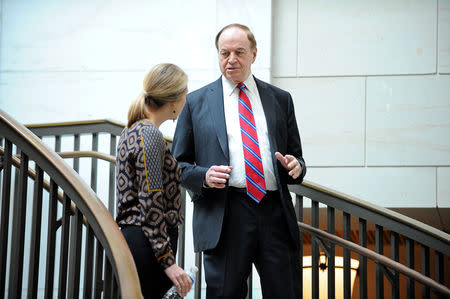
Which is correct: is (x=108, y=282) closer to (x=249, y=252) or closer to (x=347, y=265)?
(x=249, y=252)

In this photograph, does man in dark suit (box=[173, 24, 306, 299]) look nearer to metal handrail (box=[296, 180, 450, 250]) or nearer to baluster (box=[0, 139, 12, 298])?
metal handrail (box=[296, 180, 450, 250])

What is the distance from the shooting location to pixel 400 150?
4.13 meters

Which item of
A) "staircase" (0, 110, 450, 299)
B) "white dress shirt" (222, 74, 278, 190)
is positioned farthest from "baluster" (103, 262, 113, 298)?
"white dress shirt" (222, 74, 278, 190)

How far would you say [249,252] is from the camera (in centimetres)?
A: 192

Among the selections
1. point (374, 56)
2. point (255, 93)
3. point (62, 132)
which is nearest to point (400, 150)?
point (374, 56)

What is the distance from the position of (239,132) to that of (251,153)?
0.36 feet

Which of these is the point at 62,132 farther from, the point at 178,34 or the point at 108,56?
the point at 178,34

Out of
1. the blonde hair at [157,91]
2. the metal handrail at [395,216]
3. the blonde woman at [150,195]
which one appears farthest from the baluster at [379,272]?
the blonde hair at [157,91]

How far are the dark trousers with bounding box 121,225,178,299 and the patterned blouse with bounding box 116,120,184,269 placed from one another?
0.09ft

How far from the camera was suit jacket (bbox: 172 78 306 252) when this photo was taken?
196 cm

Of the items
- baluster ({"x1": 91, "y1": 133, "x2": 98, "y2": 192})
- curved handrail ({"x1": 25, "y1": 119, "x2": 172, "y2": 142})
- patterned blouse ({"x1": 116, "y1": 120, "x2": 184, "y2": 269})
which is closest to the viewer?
patterned blouse ({"x1": 116, "y1": 120, "x2": 184, "y2": 269})

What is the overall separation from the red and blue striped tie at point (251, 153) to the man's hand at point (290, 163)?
3.9 inches

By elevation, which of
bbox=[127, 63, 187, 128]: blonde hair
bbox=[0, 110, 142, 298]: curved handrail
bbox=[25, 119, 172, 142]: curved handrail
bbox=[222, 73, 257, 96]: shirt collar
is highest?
bbox=[222, 73, 257, 96]: shirt collar

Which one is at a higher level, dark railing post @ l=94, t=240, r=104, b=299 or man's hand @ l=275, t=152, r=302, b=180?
man's hand @ l=275, t=152, r=302, b=180
